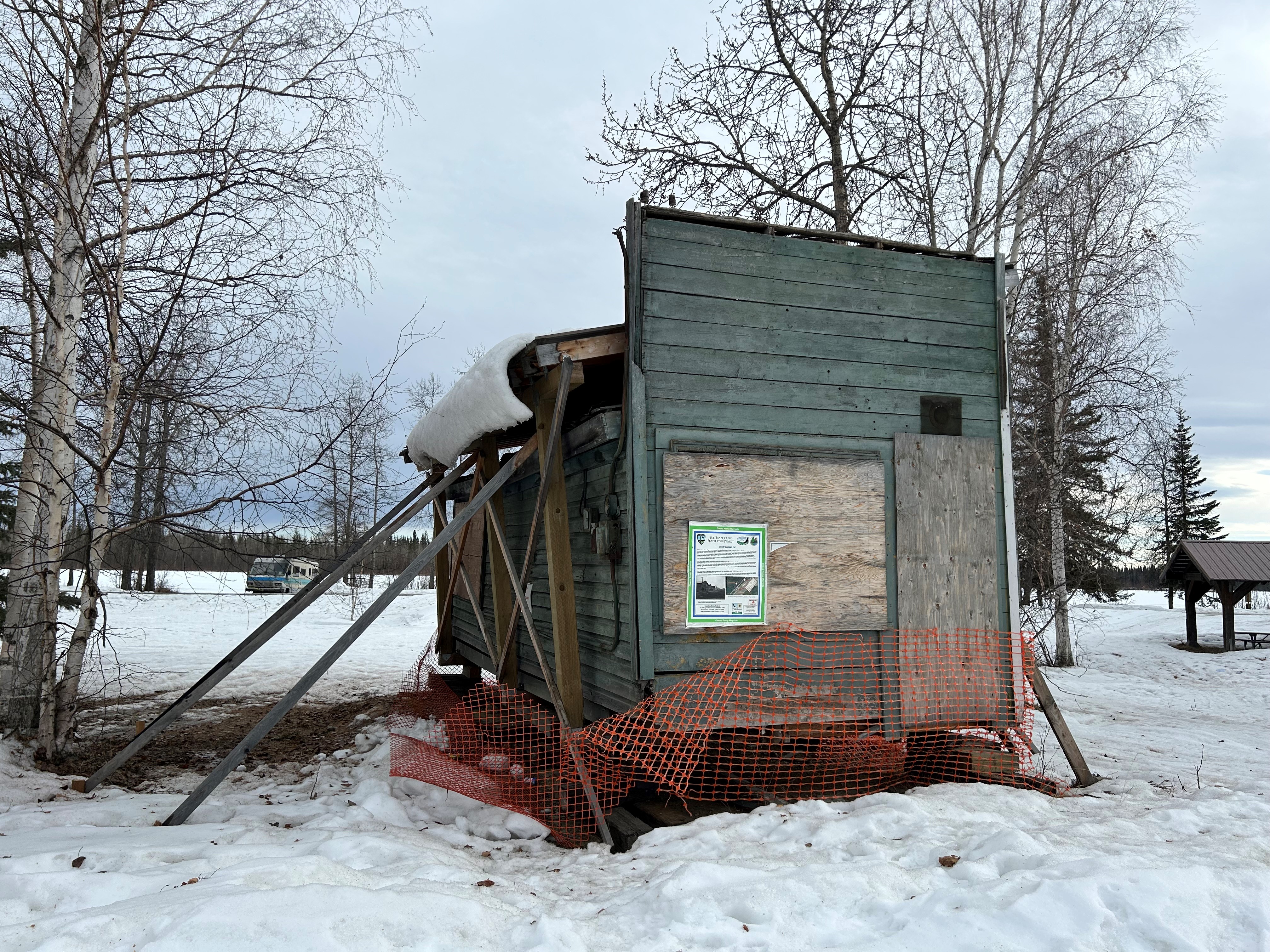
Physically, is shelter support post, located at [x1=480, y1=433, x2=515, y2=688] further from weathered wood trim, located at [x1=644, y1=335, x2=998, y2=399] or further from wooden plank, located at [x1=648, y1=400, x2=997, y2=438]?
weathered wood trim, located at [x1=644, y1=335, x2=998, y2=399]

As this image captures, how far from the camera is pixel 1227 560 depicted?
19781 millimetres

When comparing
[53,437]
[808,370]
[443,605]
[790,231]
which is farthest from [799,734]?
[53,437]

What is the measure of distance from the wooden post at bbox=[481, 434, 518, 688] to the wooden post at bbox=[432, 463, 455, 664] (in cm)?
228

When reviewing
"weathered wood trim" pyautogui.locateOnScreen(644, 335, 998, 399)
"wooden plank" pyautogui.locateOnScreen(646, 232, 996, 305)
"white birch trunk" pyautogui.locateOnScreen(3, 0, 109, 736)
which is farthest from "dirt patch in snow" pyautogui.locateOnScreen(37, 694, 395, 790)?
"wooden plank" pyautogui.locateOnScreen(646, 232, 996, 305)

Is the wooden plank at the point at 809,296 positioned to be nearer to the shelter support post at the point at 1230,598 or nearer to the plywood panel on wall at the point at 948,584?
the plywood panel on wall at the point at 948,584

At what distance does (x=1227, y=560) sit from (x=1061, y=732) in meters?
17.7

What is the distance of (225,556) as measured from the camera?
18.9 ft

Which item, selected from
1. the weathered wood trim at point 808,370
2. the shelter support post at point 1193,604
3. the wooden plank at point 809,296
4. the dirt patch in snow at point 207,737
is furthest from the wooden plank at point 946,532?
the shelter support post at point 1193,604

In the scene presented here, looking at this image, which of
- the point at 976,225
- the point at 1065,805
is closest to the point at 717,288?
the point at 1065,805

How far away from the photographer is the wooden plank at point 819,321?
5445 millimetres

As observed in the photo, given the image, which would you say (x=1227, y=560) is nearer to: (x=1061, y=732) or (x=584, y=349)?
(x=1061, y=732)

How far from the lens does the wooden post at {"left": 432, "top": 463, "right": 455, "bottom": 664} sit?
951 centimetres

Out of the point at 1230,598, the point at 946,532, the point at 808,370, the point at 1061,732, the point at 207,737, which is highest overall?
the point at 808,370

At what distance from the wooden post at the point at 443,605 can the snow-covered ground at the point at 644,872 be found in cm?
345
